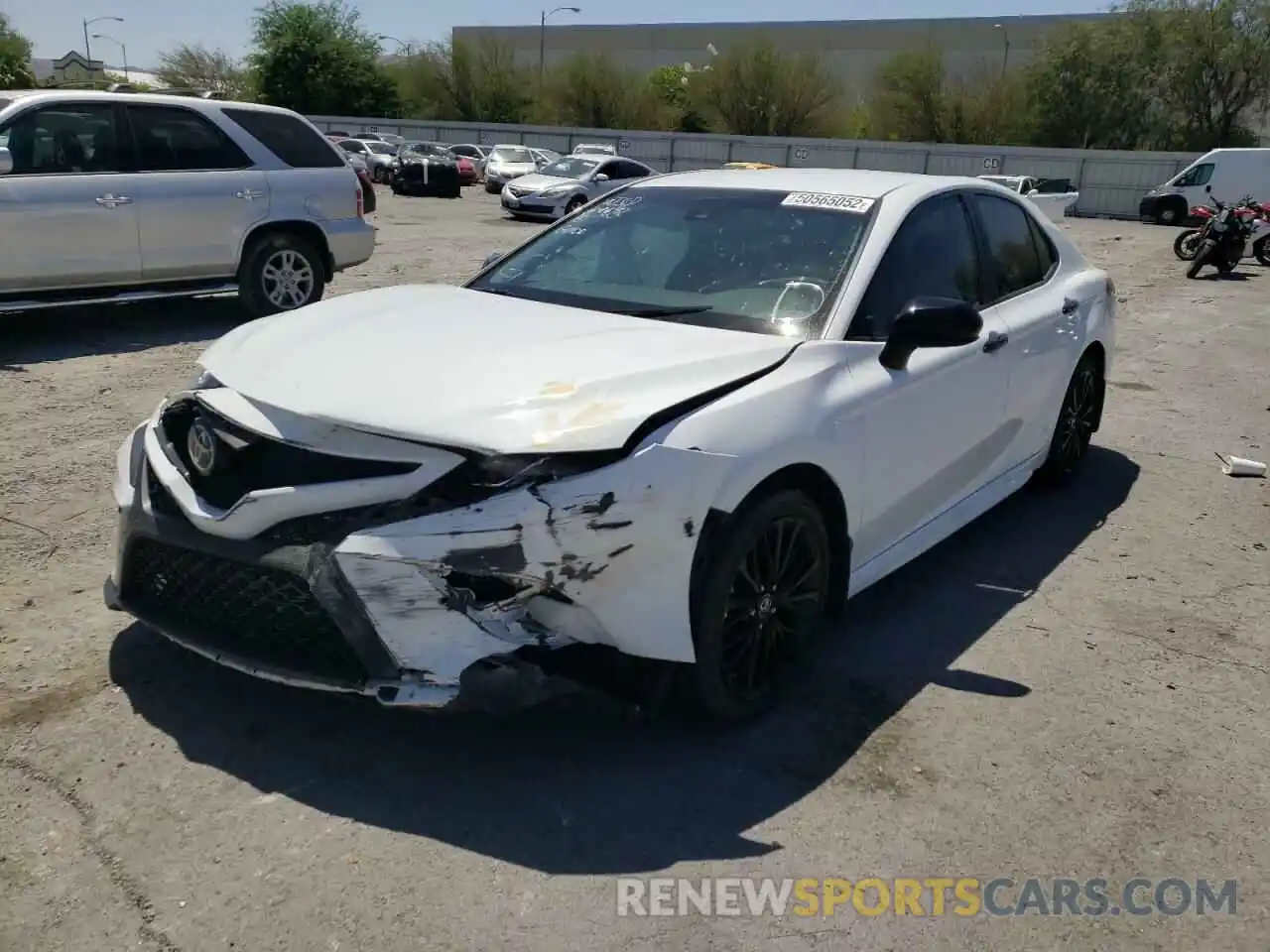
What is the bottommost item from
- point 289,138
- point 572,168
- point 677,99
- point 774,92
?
point 572,168

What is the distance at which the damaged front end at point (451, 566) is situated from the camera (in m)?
2.81

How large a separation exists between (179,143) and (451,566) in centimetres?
743

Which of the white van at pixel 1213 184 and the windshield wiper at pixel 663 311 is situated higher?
the white van at pixel 1213 184

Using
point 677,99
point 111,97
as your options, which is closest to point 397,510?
point 111,97

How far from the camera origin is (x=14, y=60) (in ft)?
221

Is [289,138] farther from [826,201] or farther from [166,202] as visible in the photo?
[826,201]

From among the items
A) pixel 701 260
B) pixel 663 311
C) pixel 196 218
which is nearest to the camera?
pixel 663 311

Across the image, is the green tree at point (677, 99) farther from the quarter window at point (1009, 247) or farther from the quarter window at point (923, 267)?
the quarter window at point (923, 267)

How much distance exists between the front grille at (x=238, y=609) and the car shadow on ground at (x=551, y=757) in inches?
6.8

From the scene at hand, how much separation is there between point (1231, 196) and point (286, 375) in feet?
112

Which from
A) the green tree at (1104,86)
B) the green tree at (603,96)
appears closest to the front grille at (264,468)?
the green tree at (1104,86)

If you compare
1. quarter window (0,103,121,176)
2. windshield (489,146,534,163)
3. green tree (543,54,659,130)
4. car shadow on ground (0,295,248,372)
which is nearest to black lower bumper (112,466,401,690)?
car shadow on ground (0,295,248,372)

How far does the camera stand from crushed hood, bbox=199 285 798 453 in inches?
116

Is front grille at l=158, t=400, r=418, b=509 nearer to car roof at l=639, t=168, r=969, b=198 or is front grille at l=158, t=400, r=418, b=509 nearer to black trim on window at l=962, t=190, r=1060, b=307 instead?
car roof at l=639, t=168, r=969, b=198
